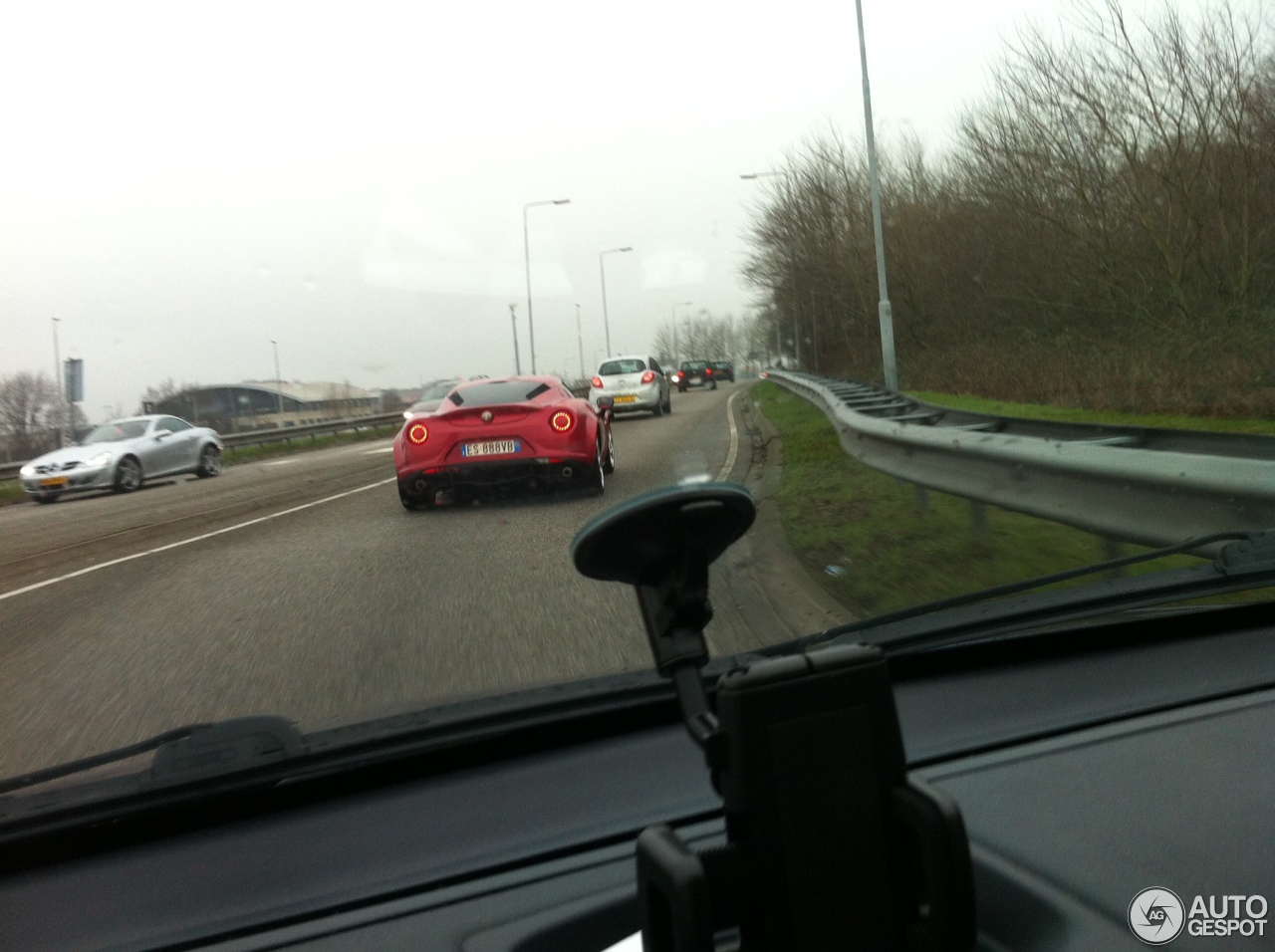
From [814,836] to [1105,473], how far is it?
3.62 m

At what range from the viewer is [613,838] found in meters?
2.26

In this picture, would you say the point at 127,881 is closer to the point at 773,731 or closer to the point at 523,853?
the point at 523,853

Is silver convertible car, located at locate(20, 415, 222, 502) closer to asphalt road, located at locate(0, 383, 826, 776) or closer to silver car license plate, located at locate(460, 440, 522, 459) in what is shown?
asphalt road, located at locate(0, 383, 826, 776)

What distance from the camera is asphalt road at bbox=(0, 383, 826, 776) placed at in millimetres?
4090

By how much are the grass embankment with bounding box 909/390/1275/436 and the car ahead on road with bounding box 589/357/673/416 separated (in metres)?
5.26

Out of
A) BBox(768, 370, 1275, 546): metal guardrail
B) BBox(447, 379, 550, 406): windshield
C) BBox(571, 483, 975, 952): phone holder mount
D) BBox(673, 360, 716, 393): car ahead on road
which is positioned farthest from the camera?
BBox(673, 360, 716, 393): car ahead on road

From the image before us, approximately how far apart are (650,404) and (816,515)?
42.9ft

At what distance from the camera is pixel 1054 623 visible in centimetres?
316

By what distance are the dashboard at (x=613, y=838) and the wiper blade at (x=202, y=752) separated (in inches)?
4.1

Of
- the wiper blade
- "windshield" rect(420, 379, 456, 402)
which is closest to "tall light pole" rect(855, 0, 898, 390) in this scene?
"windshield" rect(420, 379, 456, 402)

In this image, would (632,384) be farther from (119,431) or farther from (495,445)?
(119,431)

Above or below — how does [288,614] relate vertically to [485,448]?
below

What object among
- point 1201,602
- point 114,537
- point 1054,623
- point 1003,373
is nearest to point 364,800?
point 1054,623

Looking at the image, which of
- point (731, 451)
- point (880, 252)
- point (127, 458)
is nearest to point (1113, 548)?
point (127, 458)
